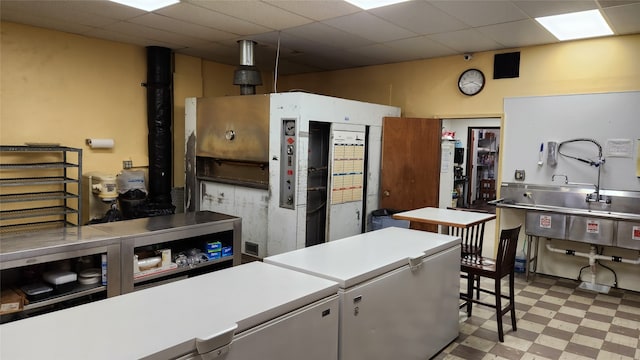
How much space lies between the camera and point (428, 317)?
272 centimetres

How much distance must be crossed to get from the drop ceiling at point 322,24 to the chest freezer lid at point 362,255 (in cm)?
206

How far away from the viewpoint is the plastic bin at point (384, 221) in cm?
535

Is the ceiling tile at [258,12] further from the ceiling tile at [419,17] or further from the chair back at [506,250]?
the chair back at [506,250]

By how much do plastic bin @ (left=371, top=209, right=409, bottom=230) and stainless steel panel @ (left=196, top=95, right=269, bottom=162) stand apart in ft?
5.65

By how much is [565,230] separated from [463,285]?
122 cm

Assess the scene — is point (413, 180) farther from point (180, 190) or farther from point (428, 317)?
point (180, 190)

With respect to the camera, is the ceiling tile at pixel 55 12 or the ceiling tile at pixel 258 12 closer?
the ceiling tile at pixel 258 12

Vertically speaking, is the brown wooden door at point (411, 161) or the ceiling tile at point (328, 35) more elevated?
the ceiling tile at point (328, 35)

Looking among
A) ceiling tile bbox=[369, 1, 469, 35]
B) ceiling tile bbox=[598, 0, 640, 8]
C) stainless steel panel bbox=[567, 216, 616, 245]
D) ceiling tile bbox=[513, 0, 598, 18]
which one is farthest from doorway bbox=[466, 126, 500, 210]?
ceiling tile bbox=[598, 0, 640, 8]

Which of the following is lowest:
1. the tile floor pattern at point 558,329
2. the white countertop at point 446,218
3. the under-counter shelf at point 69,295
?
the tile floor pattern at point 558,329

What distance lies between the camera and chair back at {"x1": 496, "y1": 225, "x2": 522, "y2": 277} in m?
3.05

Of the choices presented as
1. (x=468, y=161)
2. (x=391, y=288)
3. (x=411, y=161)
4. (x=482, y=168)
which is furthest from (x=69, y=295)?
(x=482, y=168)

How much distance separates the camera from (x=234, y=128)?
4988mm

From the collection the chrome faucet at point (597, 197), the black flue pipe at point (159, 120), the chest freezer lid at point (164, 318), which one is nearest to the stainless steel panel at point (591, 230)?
the chrome faucet at point (597, 197)
